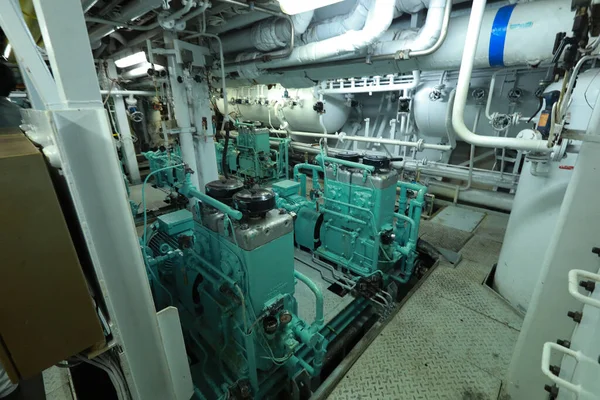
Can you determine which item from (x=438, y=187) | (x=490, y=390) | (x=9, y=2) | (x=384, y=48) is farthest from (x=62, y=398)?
(x=438, y=187)

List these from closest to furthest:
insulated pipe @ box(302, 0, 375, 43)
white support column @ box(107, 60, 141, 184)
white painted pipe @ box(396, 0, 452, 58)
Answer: white painted pipe @ box(396, 0, 452, 58), insulated pipe @ box(302, 0, 375, 43), white support column @ box(107, 60, 141, 184)

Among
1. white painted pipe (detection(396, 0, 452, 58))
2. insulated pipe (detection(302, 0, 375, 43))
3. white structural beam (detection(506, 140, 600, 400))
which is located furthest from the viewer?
insulated pipe (detection(302, 0, 375, 43))

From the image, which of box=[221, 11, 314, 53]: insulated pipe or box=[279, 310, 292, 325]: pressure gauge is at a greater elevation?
box=[221, 11, 314, 53]: insulated pipe

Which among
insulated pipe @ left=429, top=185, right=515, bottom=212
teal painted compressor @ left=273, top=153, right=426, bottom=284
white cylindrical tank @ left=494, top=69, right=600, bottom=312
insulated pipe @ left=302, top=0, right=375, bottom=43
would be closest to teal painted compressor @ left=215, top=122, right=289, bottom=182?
teal painted compressor @ left=273, top=153, right=426, bottom=284

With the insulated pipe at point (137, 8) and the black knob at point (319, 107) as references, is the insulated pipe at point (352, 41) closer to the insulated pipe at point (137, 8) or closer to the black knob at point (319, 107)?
the insulated pipe at point (137, 8)

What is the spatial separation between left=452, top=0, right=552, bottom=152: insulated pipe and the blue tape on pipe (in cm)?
65

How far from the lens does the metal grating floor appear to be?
2.13m

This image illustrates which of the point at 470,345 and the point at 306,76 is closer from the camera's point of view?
the point at 470,345

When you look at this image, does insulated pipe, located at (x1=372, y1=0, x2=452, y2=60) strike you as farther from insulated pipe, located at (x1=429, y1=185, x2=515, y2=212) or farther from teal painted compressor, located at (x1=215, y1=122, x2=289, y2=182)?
teal painted compressor, located at (x1=215, y1=122, x2=289, y2=182)

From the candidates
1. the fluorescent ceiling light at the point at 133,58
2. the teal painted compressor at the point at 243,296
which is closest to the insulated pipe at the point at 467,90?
the teal painted compressor at the point at 243,296

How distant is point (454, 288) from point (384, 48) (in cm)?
296

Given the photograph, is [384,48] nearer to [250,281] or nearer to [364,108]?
[250,281]

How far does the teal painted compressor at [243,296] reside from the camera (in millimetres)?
2014

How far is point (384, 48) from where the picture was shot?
9.89 ft
